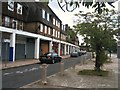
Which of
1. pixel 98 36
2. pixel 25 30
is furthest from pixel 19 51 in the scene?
pixel 98 36

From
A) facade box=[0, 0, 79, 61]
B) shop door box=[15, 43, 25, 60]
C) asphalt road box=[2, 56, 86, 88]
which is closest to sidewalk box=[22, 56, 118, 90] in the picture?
asphalt road box=[2, 56, 86, 88]

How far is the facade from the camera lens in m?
31.2

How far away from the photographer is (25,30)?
36.9 meters

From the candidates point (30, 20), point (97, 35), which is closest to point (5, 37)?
point (30, 20)

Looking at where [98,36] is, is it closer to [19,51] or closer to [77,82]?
[77,82]

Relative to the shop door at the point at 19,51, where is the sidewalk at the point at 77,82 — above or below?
below

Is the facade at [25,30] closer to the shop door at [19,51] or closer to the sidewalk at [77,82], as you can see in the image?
the shop door at [19,51]

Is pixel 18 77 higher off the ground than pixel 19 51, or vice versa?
pixel 19 51

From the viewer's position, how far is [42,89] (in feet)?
33.8

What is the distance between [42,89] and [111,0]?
662cm

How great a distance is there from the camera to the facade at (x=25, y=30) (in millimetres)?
31188

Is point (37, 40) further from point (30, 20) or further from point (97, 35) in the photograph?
point (97, 35)

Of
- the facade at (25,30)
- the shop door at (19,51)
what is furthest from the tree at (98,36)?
the shop door at (19,51)

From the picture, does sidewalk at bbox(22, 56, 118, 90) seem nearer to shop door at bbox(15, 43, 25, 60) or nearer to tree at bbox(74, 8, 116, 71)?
tree at bbox(74, 8, 116, 71)
